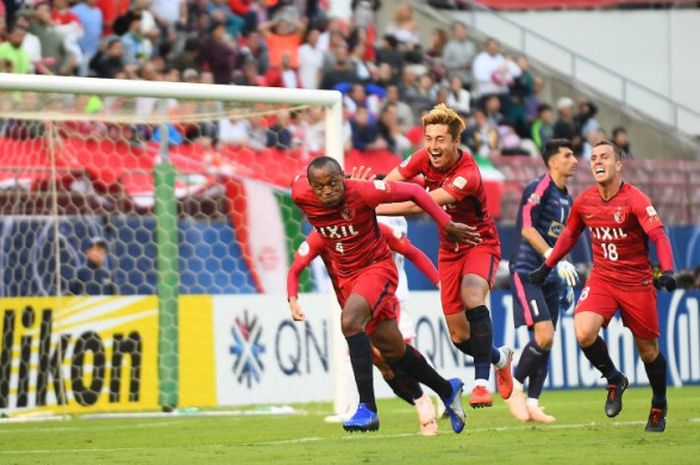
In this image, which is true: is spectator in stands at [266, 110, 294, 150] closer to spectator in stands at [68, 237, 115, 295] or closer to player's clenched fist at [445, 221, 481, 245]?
spectator in stands at [68, 237, 115, 295]

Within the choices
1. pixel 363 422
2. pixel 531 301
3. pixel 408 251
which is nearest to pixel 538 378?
pixel 531 301

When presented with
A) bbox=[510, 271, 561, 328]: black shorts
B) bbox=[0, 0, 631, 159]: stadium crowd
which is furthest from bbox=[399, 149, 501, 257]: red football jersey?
bbox=[0, 0, 631, 159]: stadium crowd

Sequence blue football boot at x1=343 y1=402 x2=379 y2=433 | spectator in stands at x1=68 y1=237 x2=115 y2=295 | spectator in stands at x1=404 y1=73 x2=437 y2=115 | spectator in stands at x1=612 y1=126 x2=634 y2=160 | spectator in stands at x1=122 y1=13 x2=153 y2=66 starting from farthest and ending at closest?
spectator in stands at x1=612 y1=126 x2=634 y2=160 < spectator in stands at x1=404 y1=73 x2=437 y2=115 < spectator in stands at x1=122 y1=13 x2=153 y2=66 < spectator in stands at x1=68 y1=237 x2=115 y2=295 < blue football boot at x1=343 y1=402 x2=379 y2=433

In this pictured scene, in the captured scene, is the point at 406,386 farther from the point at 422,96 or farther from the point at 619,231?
the point at 422,96

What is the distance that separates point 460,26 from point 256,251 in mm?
9344

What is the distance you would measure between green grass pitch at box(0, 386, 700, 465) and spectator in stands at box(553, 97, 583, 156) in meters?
9.62

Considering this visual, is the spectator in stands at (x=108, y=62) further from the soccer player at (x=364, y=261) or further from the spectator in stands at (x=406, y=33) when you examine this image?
the soccer player at (x=364, y=261)

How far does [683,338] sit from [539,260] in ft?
22.7

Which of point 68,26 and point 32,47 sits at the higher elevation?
point 68,26

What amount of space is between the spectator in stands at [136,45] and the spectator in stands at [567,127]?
7260mm

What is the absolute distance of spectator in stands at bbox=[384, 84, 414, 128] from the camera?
22.3 meters

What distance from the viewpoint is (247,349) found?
17.1m

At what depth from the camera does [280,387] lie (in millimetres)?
17156

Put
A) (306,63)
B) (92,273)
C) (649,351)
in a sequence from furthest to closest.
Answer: (306,63), (92,273), (649,351)
